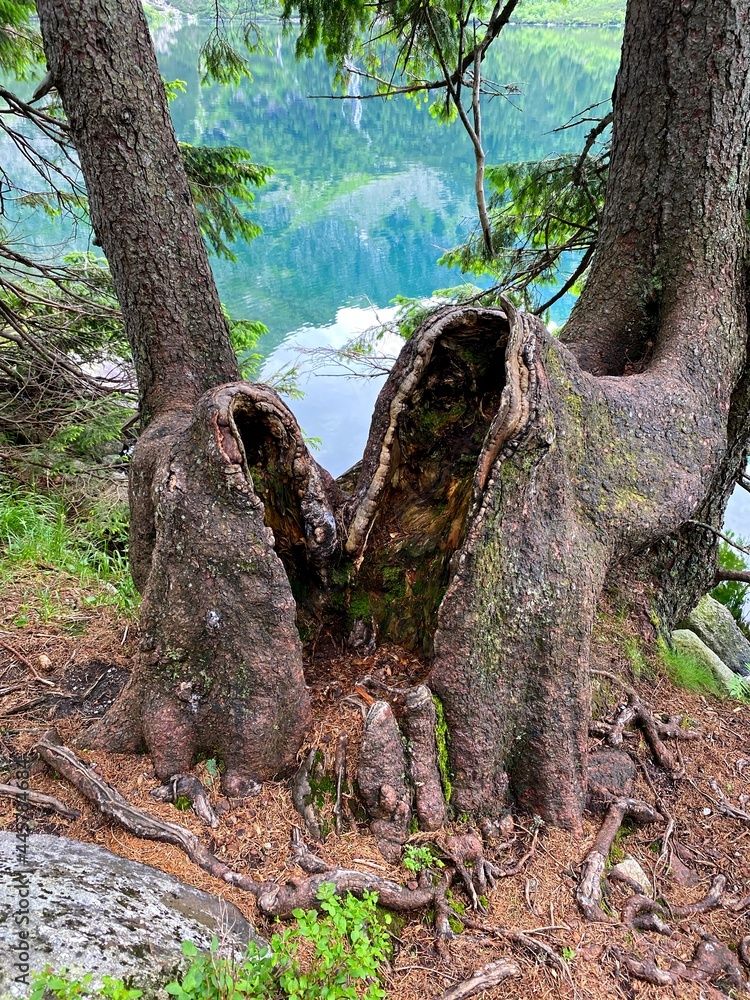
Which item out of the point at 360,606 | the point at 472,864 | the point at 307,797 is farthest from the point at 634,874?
the point at 360,606

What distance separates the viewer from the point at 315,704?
8.67 ft

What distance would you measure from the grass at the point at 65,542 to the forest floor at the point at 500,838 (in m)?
0.82

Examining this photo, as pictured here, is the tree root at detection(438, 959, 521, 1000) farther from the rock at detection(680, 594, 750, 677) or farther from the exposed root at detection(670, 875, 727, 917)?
the rock at detection(680, 594, 750, 677)

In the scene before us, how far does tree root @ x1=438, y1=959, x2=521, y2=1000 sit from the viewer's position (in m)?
1.86

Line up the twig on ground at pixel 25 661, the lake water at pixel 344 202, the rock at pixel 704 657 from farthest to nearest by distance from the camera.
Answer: the lake water at pixel 344 202 → the rock at pixel 704 657 → the twig on ground at pixel 25 661

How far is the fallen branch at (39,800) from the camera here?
2.30m

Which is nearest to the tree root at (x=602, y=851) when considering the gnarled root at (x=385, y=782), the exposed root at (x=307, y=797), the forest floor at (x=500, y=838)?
the forest floor at (x=500, y=838)

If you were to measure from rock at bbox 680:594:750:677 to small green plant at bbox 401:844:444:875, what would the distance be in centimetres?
353

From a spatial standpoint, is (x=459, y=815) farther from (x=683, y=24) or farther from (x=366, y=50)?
(x=366, y=50)

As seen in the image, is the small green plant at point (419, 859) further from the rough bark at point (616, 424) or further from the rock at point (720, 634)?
the rock at point (720, 634)

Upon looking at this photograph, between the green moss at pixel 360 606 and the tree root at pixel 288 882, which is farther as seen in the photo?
the green moss at pixel 360 606

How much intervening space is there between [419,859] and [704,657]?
2.68 meters

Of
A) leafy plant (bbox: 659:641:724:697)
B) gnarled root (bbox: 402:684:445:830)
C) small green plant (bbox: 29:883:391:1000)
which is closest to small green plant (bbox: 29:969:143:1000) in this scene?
small green plant (bbox: 29:883:391:1000)

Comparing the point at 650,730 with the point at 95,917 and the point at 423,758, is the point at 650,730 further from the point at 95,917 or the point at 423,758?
the point at 95,917
